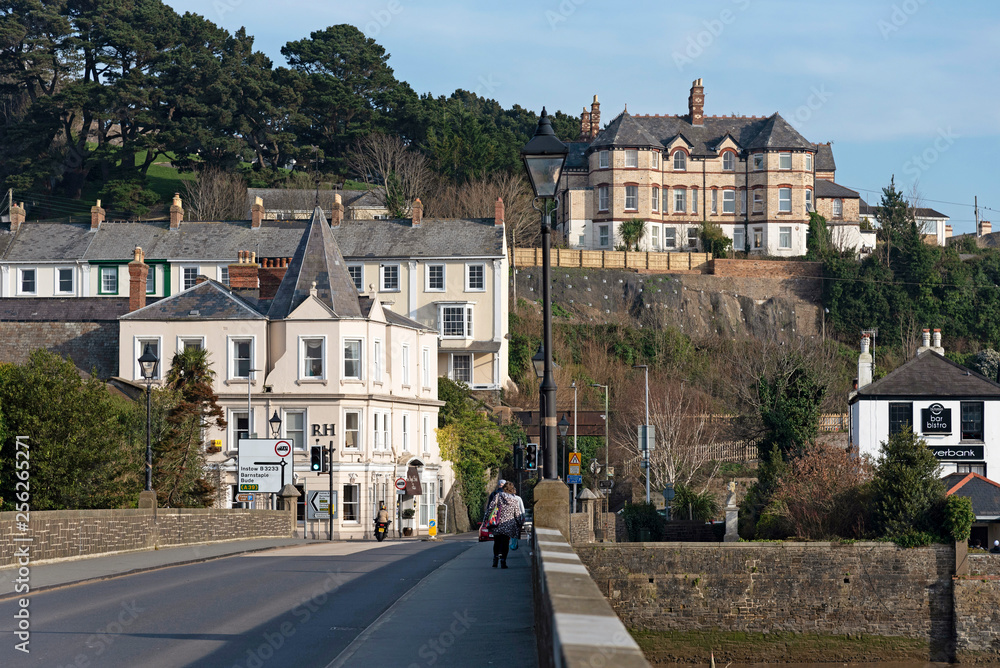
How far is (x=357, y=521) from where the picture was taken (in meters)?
49.6

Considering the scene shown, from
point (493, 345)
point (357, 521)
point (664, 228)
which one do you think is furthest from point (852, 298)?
point (357, 521)

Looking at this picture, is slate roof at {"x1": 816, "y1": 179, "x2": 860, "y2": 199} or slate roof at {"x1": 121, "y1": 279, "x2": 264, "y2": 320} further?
slate roof at {"x1": 816, "y1": 179, "x2": 860, "y2": 199}

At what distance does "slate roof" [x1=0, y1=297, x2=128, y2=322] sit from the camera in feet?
188

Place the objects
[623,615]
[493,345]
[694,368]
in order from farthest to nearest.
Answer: [694,368]
[493,345]
[623,615]

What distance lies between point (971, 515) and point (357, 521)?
24426mm

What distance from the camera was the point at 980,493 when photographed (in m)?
41.9

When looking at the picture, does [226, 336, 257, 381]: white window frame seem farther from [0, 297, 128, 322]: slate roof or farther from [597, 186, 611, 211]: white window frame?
[597, 186, 611, 211]: white window frame

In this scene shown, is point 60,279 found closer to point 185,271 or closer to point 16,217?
point 16,217

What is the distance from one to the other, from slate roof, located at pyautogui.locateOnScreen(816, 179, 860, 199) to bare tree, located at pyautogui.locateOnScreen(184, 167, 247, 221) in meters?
46.1

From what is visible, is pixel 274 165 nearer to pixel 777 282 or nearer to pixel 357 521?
pixel 777 282

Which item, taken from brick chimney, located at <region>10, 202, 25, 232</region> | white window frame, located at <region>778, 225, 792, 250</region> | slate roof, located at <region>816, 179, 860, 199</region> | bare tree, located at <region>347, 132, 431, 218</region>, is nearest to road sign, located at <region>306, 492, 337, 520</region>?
brick chimney, located at <region>10, 202, 25, 232</region>

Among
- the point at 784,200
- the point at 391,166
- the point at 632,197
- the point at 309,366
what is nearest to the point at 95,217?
the point at 309,366

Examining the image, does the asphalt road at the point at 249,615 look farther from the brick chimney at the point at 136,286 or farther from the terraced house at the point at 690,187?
the terraced house at the point at 690,187

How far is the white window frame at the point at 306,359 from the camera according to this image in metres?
50.9
